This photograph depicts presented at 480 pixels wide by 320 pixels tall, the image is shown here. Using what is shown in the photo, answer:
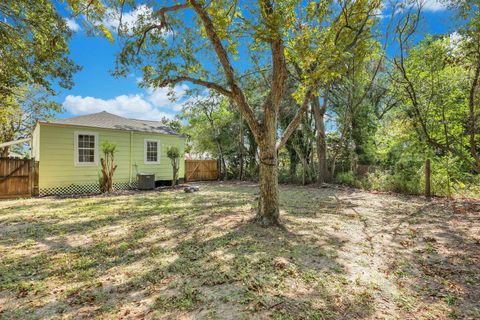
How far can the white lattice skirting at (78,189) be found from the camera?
9918 millimetres

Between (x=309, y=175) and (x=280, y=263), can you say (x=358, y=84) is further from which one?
(x=280, y=263)

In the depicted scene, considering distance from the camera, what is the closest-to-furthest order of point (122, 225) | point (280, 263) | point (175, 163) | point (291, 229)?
point (280, 263) → point (291, 229) → point (122, 225) → point (175, 163)

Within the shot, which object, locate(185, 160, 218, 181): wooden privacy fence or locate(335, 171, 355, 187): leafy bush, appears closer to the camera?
locate(335, 171, 355, 187): leafy bush

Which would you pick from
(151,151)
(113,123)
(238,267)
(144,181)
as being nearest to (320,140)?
(151,151)

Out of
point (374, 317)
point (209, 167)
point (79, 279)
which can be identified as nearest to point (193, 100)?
point (209, 167)

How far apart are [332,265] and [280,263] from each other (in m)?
0.69

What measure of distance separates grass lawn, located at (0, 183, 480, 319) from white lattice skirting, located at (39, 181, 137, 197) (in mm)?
4265

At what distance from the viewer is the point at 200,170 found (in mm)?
16484

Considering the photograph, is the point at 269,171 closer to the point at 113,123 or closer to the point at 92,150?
Answer: the point at 92,150

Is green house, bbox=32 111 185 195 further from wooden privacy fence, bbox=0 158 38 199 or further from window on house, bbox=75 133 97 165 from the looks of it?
wooden privacy fence, bbox=0 158 38 199

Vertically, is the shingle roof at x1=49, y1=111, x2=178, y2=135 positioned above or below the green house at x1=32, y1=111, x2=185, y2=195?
above

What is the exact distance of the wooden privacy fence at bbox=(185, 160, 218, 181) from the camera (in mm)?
15796

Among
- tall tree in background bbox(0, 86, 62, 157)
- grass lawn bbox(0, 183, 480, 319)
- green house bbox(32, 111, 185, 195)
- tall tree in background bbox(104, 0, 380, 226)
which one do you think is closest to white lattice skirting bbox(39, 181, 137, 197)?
green house bbox(32, 111, 185, 195)

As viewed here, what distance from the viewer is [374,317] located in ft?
7.25
